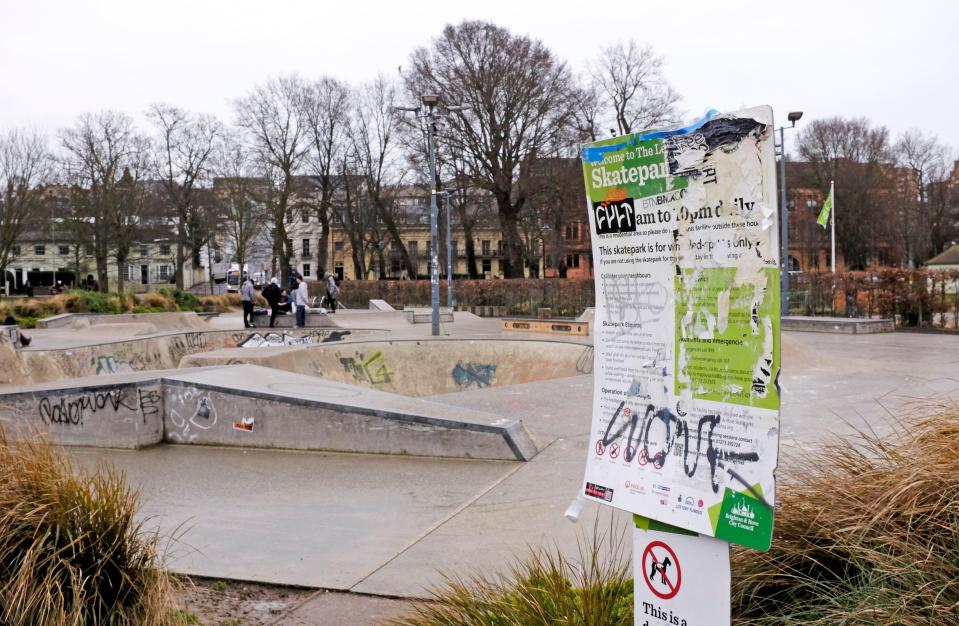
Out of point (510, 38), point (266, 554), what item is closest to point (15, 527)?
point (266, 554)

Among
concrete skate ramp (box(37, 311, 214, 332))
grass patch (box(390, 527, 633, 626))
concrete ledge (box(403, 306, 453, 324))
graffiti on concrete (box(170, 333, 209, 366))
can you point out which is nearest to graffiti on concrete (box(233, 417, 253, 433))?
grass patch (box(390, 527, 633, 626))

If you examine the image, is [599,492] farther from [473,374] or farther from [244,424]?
[473,374]

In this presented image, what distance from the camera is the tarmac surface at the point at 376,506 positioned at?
172 inches

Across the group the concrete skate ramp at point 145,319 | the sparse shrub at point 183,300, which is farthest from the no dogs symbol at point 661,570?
the sparse shrub at point 183,300

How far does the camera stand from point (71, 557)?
313 centimetres

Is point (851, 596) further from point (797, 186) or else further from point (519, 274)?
point (797, 186)

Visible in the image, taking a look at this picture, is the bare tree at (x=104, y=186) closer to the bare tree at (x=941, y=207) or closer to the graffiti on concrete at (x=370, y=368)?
the graffiti on concrete at (x=370, y=368)

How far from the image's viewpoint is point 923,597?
235cm

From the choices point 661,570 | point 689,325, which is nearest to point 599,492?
point 661,570

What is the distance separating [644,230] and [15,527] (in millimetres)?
2850

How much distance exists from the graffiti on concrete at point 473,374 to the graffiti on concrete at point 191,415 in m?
8.01

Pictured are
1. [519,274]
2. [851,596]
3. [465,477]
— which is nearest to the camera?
[851,596]

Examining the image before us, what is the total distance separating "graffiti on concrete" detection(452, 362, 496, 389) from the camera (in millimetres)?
15805

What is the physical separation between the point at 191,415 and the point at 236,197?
49876mm
